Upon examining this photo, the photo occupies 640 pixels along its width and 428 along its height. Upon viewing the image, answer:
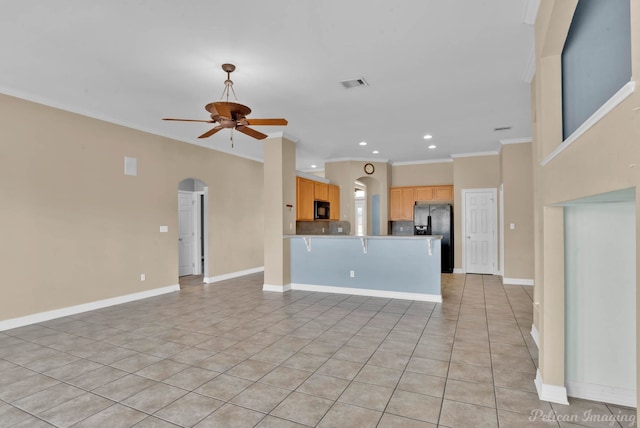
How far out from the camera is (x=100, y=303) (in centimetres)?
498

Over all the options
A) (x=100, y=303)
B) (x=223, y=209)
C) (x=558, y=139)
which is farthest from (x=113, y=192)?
(x=558, y=139)

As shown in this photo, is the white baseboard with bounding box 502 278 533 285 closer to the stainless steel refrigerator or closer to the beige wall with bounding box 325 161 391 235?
the stainless steel refrigerator

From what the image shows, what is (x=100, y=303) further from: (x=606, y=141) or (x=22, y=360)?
(x=606, y=141)

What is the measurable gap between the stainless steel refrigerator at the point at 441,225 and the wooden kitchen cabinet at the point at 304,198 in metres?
2.86

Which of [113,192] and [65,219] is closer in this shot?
[65,219]

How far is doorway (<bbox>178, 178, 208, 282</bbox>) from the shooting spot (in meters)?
7.87

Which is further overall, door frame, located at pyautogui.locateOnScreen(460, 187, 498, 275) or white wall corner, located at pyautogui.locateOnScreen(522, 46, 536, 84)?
door frame, located at pyautogui.locateOnScreen(460, 187, 498, 275)

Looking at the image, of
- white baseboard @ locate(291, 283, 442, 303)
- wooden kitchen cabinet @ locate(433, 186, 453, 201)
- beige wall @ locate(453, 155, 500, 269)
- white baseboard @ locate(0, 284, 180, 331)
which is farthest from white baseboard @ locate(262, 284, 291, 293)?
wooden kitchen cabinet @ locate(433, 186, 453, 201)

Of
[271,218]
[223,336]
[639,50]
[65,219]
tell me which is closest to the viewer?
[639,50]

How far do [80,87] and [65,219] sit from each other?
178cm

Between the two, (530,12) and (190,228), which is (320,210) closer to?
(190,228)

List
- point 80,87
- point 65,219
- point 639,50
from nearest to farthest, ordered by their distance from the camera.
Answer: point 639,50 → point 80,87 → point 65,219

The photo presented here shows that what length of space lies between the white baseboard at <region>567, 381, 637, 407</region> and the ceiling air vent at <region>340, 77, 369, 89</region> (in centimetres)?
330

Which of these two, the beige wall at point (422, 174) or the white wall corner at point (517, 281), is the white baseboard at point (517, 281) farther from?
the beige wall at point (422, 174)
